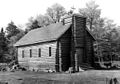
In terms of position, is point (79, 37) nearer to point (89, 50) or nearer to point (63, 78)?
point (89, 50)

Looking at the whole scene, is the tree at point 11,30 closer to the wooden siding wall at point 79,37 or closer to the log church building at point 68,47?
the log church building at point 68,47

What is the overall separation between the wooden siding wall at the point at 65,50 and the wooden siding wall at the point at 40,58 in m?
1.08

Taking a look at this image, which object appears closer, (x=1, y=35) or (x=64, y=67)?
(x=64, y=67)

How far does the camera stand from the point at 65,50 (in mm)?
24344

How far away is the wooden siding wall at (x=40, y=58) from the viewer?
81.3ft

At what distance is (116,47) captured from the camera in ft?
161

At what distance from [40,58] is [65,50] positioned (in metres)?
5.24

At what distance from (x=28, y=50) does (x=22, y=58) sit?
308 centimetres

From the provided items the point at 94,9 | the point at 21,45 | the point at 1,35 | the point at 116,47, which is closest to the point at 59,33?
the point at 21,45

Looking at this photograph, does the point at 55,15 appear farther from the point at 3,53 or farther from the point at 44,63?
the point at 44,63

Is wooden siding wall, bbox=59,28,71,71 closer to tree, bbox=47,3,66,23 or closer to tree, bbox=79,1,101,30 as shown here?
tree, bbox=79,1,101,30

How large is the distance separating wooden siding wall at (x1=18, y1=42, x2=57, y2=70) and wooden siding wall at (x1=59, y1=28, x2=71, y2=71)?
1077 millimetres

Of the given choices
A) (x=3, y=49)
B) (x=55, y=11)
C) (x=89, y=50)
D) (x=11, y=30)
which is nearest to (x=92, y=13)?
(x=55, y=11)

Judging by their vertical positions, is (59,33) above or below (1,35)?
below
